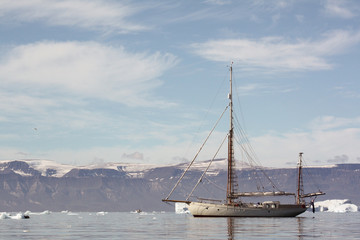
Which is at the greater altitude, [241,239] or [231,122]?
[231,122]

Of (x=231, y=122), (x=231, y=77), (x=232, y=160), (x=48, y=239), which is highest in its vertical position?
(x=231, y=77)

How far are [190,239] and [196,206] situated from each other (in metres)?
88.7

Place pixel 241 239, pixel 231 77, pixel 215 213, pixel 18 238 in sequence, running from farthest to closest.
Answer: pixel 231 77
pixel 215 213
pixel 18 238
pixel 241 239

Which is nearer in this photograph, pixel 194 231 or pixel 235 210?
pixel 194 231

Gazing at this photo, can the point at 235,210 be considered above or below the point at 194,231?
above

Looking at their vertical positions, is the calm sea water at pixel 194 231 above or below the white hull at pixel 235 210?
below

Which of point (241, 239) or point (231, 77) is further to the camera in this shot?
point (231, 77)

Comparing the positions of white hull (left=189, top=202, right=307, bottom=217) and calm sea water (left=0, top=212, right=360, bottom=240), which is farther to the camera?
white hull (left=189, top=202, right=307, bottom=217)

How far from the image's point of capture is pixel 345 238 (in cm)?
6297

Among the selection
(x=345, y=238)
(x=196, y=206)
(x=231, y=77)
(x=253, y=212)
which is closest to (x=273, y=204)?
(x=253, y=212)

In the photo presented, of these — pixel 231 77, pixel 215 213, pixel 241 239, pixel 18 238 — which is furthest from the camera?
pixel 231 77

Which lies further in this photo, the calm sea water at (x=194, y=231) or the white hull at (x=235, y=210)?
the white hull at (x=235, y=210)

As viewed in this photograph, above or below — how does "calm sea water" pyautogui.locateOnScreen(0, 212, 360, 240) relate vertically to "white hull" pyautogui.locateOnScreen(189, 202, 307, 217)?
below

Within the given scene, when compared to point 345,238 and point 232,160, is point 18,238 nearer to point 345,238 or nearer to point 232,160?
point 345,238
